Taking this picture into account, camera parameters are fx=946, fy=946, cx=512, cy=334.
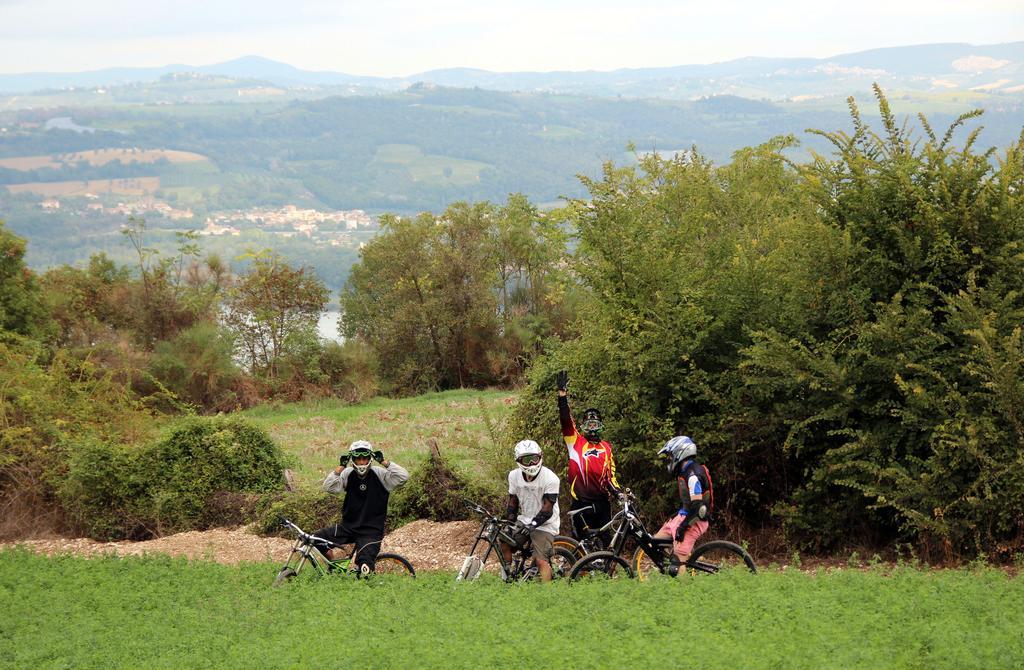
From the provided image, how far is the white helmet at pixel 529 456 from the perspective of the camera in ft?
37.4

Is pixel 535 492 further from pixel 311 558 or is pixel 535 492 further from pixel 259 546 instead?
pixel 259 546

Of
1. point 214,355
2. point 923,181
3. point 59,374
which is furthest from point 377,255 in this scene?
point 923,181

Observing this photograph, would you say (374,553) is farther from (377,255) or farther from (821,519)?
(377,255)

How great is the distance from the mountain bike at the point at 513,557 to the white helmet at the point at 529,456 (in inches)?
26.7

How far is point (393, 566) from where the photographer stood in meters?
12.1

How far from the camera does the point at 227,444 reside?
18250 millimetres

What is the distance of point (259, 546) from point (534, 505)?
6197 millimetres

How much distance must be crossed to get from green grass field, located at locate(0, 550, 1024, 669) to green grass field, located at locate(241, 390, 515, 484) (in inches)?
308

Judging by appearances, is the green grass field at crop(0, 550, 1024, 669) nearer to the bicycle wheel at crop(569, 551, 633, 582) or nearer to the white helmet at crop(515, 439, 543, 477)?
the bicycle wheel at crop(569, 551, 633, 582)

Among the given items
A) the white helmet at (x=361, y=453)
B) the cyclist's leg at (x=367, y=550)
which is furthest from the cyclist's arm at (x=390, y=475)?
the cyclist's leg at (x=367, y=550)

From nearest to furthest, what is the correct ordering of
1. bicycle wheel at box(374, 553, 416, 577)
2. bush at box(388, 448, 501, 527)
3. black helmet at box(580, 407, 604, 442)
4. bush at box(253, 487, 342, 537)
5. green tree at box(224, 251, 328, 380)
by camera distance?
1. bicycle wheel at box(374, 553, 416, 577)
2. black helmet at box(580, 407, 604, 442)
3. bush at box(388, 448, 501, 527)
4. bush at box(253, 487, 342, 537)
5. green tree at box(224, 251, 328, 380)

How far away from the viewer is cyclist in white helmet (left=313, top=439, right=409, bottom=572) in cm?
1172

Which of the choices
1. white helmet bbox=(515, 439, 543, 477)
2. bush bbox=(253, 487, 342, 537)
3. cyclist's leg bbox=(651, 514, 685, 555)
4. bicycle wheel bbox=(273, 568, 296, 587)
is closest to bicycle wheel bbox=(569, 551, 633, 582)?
cyclist's leg bbox=(651, 514, 685, 555)

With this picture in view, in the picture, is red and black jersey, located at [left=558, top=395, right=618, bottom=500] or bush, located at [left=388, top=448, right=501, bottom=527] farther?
bush, located at [left=388, top=448, right=501, bottom=527]
